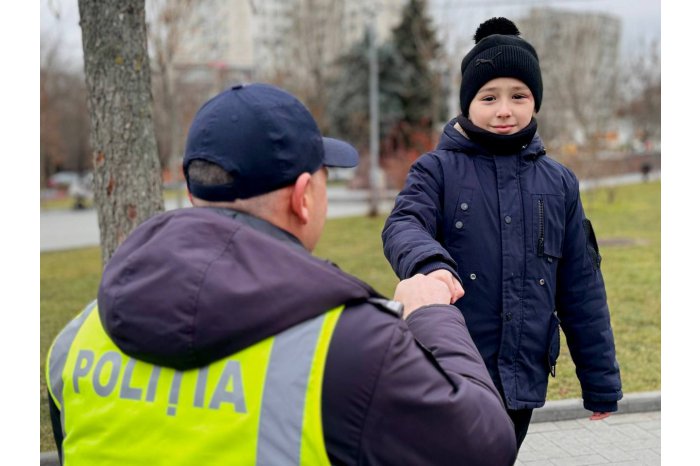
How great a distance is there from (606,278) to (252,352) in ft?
31.2

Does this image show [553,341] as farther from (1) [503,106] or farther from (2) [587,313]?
(1) [503,106]

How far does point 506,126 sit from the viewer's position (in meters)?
2.79

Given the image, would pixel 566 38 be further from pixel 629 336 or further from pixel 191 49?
pixel 629 336

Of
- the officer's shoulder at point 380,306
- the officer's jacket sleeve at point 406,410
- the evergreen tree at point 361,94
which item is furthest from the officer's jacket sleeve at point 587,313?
the evergreen tree at point 361,94

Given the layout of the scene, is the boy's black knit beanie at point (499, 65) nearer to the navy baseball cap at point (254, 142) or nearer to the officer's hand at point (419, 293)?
the officer's hand at point (419, 293)

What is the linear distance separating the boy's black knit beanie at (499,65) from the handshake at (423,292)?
1.13 metres

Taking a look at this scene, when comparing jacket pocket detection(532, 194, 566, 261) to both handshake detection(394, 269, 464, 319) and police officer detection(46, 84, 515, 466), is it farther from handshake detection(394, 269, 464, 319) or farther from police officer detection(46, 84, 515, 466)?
police officer detection(46, 84, 515, 466)

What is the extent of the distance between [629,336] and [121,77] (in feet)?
16.4

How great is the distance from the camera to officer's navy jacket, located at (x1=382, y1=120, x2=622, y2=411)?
2.71 meters

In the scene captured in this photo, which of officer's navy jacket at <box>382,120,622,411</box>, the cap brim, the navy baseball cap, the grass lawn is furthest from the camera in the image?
the grass lawn

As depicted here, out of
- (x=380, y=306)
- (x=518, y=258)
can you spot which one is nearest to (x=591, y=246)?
(x=518, y=258)

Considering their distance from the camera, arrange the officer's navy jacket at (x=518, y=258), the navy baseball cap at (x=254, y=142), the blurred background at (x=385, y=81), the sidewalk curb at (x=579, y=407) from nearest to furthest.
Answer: the navy baseball cap at (x=254, y=142), the officer's navy jacket at (x=518, y=258), the sidewalk curb at (x=579, y=407), the blurred background at (x=385, y=81)

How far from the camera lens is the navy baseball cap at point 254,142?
4.62 ft

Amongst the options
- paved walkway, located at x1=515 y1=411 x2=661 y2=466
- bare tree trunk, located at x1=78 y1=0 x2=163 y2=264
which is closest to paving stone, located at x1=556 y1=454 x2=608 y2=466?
paved walkway, located at x1=515 y1=411 x2=661 y2=466
